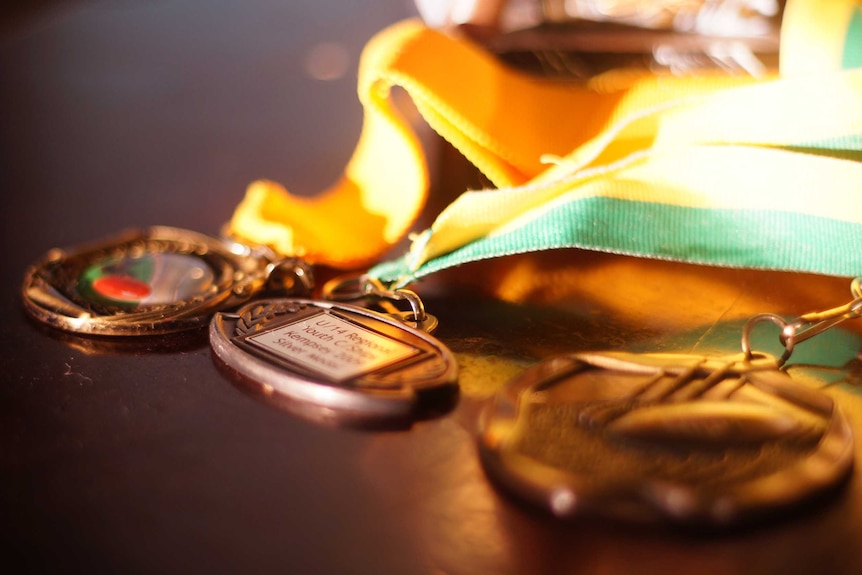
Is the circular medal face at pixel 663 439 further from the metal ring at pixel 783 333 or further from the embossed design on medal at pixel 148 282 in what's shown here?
the embossed design on medal at pixel 148 282

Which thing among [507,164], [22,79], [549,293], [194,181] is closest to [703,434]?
[549,293]

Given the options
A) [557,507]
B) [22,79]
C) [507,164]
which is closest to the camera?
[557,507]

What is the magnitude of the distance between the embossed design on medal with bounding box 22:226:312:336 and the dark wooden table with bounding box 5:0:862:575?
0.02 metres

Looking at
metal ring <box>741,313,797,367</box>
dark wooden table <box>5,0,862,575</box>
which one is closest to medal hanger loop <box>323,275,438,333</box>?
dark wooden table <box>5,0,862,575</box>

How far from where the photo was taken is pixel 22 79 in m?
1.08

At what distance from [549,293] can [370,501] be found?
22 cm

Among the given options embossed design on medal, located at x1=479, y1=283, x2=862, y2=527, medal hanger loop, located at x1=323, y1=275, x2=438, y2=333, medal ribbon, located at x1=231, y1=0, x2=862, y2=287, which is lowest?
medal hanger loop, located at x1=323, y1=275, x2=438, y2=333

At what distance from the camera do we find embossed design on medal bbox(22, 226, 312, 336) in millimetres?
419

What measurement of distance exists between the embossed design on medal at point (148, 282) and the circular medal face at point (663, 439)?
18 cm

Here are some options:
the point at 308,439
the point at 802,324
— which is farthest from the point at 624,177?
the point at 308,439

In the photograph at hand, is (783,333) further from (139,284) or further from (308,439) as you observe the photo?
(139,284)

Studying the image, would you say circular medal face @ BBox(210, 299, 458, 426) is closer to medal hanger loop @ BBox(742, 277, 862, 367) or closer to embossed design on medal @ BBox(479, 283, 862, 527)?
embossed design on medal @ BBox(479, 283, 862, 527)

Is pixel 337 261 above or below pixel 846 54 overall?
below

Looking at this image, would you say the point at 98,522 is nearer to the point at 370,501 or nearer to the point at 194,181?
the point at 370,501
